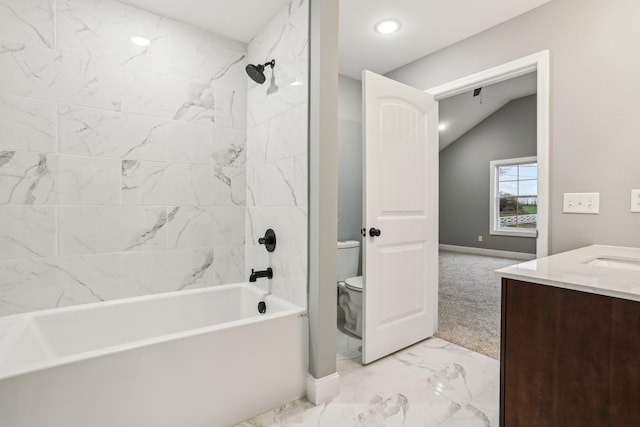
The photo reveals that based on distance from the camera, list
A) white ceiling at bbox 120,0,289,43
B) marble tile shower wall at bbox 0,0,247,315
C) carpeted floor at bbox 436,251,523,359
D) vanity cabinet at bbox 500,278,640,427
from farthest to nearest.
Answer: carpeted floor at bbox 436,251,523,359
white ceiling at bbox 120,0,289,43
marble tile shower wall at bbox 0,0,247,315
vanity cabinet at bbox 500,278,640,427

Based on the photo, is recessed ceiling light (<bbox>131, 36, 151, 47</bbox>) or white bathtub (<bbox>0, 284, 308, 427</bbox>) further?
recessed ceiling light (<bbox>131, 36, 151, 47</bbox>)

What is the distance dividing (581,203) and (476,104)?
4693mm

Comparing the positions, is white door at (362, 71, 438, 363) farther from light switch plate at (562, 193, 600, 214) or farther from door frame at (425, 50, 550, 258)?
light switch plate at (562, 193, 600, 214)

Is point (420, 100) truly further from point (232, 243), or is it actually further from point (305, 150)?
point (232, 243)

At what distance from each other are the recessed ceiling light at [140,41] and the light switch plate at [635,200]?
2.94m

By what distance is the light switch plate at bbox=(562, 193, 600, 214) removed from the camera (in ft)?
5.95

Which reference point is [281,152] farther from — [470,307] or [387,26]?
[470,307]

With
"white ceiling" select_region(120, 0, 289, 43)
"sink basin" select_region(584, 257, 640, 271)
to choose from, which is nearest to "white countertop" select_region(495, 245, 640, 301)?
"sink basin" select_region(584, 257, 640, 271)

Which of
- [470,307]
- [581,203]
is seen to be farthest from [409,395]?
[470,307]

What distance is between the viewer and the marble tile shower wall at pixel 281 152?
186 centimetres

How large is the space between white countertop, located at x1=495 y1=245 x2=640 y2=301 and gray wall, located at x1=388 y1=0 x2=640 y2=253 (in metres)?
0.39

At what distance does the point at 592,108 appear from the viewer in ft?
6.01

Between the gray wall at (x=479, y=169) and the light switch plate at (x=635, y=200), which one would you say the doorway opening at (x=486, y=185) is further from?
the light switch plate at (x=635, y=200)

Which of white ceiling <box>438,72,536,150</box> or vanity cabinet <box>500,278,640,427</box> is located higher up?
white ceiling <box>438,72,536,150</box>
